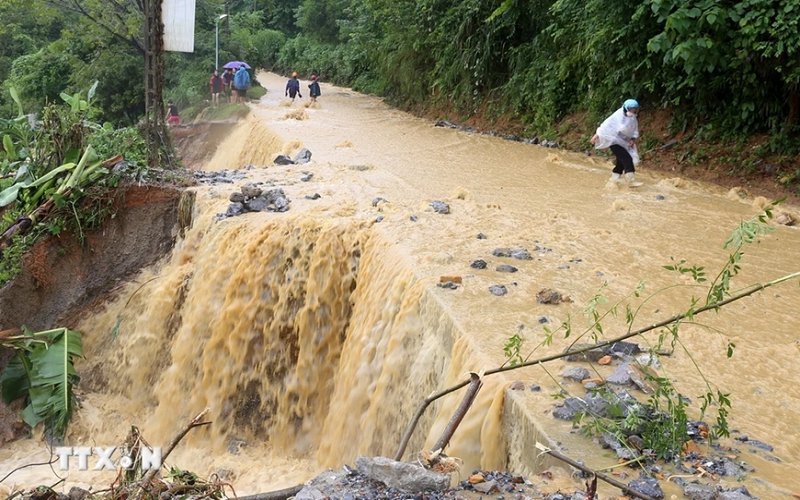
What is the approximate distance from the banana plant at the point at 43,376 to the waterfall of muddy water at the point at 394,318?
2.28 feet

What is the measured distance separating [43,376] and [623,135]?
288 inches

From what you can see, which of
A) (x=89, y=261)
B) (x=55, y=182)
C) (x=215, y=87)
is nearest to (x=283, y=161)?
(x=89, y=261)

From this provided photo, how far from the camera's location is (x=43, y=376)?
665cm

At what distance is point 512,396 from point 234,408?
4105 mm

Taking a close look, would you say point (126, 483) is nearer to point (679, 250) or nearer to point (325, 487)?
point (325, 487)

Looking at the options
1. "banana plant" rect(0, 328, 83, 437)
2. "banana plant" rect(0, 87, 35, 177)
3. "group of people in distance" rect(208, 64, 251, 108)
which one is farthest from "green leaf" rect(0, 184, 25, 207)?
"group of people in distance" rect(208, 64, 251, 108)

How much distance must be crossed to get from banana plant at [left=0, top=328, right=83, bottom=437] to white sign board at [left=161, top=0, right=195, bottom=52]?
4690 millimetres

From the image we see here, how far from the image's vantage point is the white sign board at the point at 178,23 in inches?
377

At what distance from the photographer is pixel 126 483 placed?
3.24 meters

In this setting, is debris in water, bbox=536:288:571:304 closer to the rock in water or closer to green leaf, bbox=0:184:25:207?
the rock in water

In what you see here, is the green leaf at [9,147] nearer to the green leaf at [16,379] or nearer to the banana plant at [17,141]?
the banana plant at [17,141]

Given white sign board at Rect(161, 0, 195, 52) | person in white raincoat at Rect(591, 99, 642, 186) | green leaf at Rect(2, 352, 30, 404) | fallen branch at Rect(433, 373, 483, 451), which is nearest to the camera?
fallen branch at Rect(433, 373, 483, 451)

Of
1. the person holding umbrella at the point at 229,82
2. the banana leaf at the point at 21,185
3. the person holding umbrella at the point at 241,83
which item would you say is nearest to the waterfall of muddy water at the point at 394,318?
the banana leaf at the point at 21,185

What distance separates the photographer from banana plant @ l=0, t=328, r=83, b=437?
650cm
